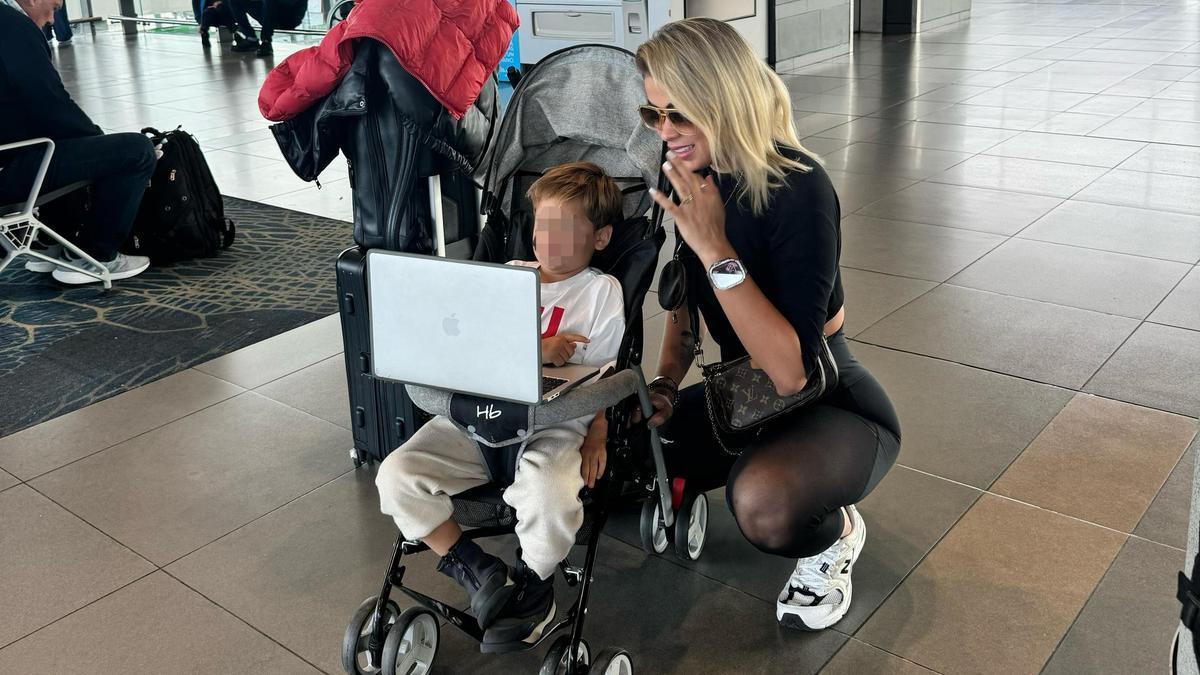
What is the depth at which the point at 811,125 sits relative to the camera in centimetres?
743

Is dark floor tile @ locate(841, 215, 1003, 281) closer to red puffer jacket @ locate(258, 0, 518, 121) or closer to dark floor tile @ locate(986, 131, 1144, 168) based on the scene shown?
dark floor tile @ locate(986, 131, 1144, 168)

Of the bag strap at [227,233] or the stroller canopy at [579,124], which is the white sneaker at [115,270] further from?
the stroller canopy at [579,124]

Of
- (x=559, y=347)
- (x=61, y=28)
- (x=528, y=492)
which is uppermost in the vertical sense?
(x=61, y=28)

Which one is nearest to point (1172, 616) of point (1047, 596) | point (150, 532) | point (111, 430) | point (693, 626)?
point (1047, 596)

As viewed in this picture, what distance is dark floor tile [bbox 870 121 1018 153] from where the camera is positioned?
260 inches

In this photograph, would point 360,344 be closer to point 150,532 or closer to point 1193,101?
point 150,532

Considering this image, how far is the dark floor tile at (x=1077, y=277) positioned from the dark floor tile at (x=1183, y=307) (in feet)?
0.11

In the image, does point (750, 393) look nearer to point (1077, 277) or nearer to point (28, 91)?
point (1077, 277)

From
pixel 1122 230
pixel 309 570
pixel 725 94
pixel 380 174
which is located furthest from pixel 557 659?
pixel 1122 230

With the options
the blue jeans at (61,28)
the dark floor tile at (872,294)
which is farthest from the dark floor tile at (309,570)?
the blue jeans at (61,28)

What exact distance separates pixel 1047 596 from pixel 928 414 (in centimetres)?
93

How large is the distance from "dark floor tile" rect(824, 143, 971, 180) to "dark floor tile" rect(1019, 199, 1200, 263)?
3.20 feet

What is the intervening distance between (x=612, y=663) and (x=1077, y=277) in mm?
3065

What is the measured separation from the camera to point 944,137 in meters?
6.86
